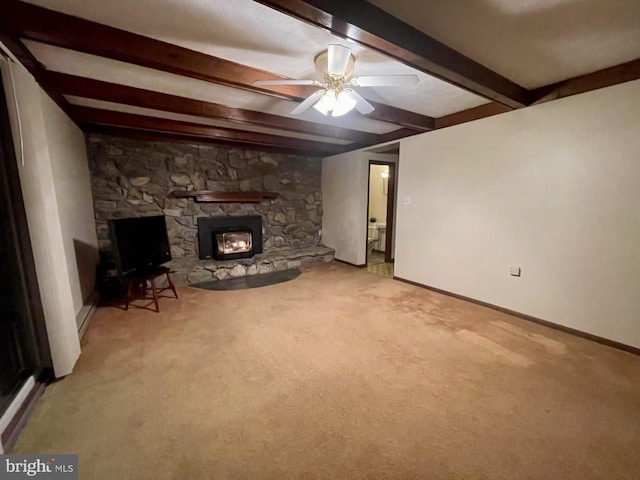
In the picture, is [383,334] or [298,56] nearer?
[298,56]

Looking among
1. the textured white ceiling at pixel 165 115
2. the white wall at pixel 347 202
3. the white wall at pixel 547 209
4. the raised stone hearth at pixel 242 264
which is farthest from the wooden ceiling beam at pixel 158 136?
the white wall at pixel 547 209

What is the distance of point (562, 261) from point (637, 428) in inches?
57.4

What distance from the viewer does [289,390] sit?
5.86 ft

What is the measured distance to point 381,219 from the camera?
6730 mm

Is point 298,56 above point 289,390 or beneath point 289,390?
above

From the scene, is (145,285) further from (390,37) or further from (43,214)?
(390,37)

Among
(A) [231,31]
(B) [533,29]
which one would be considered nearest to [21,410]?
(A) [231,31]

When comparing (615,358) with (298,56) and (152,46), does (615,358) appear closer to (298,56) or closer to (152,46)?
(298,56)

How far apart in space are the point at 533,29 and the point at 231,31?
6.07ft

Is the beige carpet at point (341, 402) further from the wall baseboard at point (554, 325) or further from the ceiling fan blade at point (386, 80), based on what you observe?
the ceiling fan blade at point (386, 80)

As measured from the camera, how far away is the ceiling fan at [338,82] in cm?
169

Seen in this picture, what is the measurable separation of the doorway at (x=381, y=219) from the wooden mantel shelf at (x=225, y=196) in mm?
1964

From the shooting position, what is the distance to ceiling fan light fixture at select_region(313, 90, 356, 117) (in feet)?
6.56

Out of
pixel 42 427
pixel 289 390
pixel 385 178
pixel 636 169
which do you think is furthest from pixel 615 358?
pixel 385 178
